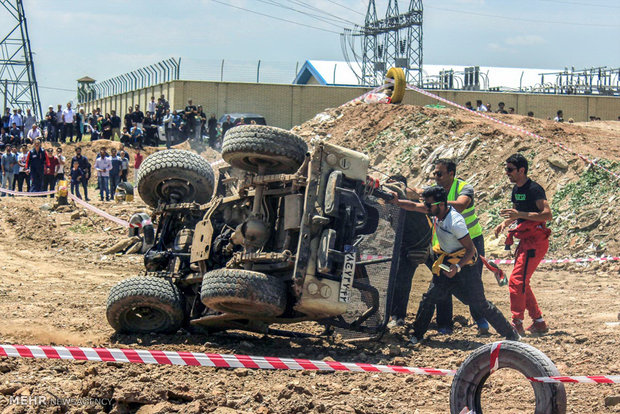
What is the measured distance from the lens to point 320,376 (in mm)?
7000

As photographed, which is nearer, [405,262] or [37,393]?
[37,393]

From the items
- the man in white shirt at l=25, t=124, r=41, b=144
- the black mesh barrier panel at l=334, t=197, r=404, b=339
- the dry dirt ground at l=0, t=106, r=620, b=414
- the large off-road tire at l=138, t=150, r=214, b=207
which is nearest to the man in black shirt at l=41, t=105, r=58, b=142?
the man in white shirt at l=25, t=124, r=41, b=144

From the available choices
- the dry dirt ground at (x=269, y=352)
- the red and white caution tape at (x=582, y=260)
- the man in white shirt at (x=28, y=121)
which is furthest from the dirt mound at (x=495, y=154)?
the man in white shirt at (x=28, y=121)

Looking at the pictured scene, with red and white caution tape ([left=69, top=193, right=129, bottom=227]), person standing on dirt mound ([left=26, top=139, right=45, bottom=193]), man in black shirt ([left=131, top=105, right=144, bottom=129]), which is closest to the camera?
red and white caution tape ([left=69, top=193, right=129, bottom=227])

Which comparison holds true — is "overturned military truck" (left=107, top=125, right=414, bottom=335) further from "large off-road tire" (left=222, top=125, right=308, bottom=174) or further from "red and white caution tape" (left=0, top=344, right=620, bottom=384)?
"red and white caution tape" (left=0, top=344, right=620, bottom=384)

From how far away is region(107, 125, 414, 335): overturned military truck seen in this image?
25.0 feet

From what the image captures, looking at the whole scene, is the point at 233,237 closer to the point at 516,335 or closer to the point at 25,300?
the point at 516,335

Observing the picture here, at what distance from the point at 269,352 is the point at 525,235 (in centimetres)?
300

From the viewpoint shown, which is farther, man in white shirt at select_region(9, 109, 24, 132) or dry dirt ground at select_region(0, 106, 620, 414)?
man in white shirt at select_region(9, 109, 24, 132)

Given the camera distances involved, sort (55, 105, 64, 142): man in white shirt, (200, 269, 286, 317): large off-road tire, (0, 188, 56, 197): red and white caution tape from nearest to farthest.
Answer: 1. (200, 269, 286, 317): large off-road tire
2. (0, 188, 56, 197): red and white caution tape
3. (55, 105, 64, 142): man in white shirt

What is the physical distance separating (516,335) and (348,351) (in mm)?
1706

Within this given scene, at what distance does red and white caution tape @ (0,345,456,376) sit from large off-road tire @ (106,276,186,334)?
167 centimetres

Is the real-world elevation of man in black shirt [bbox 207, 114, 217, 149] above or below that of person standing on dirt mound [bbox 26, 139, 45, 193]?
above

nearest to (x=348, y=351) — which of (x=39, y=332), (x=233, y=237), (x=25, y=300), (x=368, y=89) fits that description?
(x=233, y=237)
